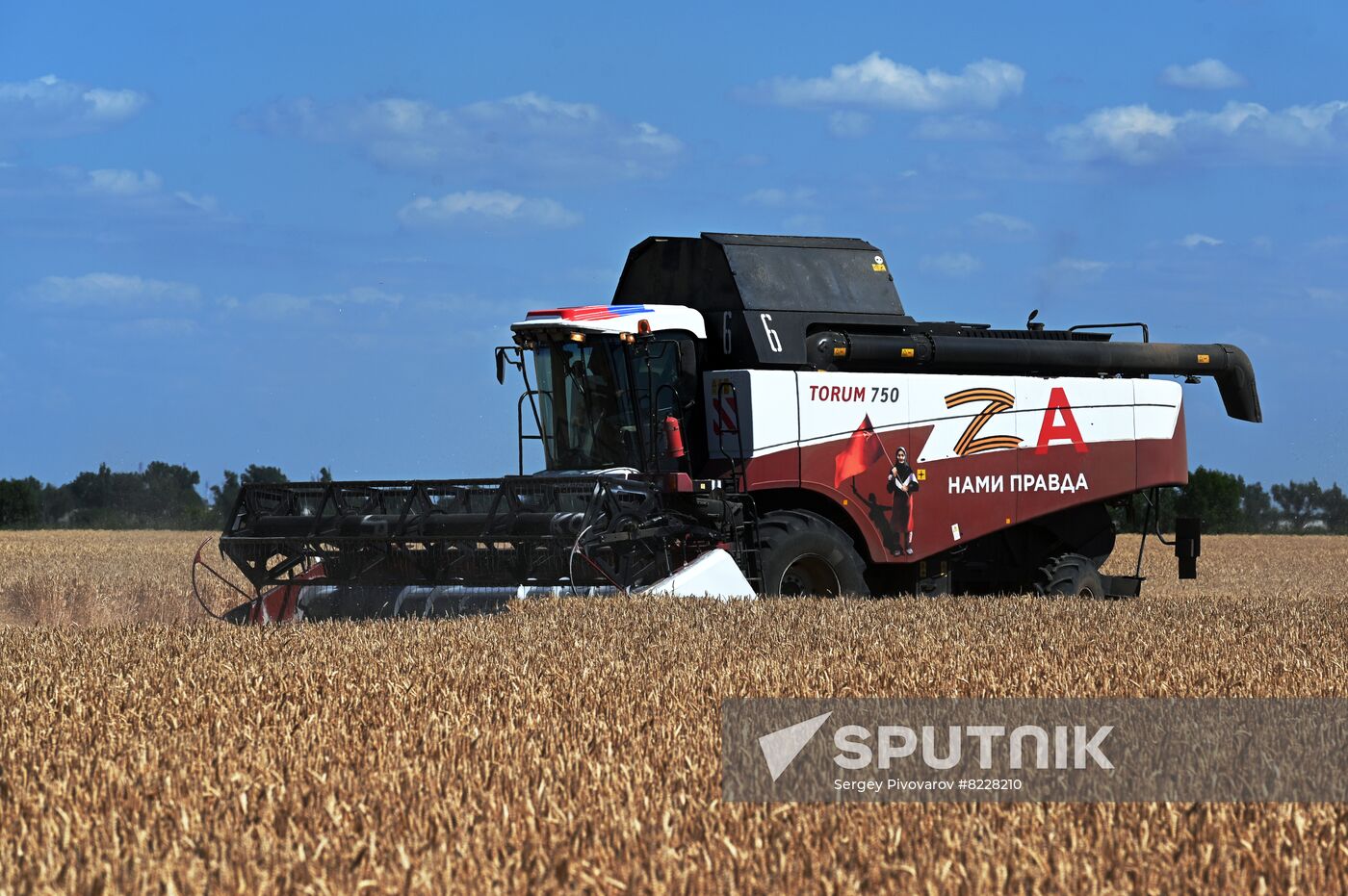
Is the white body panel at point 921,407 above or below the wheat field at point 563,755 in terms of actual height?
above

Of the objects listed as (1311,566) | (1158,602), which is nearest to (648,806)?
(1158,602)

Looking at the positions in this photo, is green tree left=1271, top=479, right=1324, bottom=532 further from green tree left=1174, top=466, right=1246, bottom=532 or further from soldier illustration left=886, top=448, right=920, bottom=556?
soldier illustration left=886, top=448, right=920, bottom=556

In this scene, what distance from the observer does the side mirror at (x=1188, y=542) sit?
15.0m

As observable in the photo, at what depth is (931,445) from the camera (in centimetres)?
1230

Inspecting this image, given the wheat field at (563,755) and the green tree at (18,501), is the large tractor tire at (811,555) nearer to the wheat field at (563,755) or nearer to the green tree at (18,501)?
the wheat field at (563,755)

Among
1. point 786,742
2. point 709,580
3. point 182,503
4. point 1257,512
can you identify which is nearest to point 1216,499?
point 1257,512

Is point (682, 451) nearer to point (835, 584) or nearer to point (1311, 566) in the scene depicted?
point (835, 584)

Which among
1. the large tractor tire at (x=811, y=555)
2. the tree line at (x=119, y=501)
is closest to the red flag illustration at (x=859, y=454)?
the large tractor tire at (x=811, y=555)

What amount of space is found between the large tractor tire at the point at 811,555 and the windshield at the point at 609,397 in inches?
41.9

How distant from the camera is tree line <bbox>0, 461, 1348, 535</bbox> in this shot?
46625 mm

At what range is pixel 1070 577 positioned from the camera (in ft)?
44.3

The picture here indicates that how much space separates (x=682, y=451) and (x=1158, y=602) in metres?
3.57

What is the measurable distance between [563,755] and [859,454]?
741cm

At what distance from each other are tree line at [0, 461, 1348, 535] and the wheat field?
3848 centimetres
